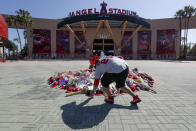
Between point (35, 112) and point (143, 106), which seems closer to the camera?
point (35, 112)

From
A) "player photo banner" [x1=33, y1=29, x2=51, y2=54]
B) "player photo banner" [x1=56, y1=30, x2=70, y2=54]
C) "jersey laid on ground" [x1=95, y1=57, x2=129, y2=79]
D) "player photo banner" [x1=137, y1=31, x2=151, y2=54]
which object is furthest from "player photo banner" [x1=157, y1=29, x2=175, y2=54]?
"jersey laid on ground" [x1=95, y1=57, x2=129, y2=79]

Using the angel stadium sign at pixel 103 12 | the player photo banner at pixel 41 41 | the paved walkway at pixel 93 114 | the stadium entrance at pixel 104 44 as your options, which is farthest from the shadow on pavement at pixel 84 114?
the player photo banner at pixel 41 41

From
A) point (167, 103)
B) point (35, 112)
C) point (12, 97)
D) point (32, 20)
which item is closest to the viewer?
point (35, 112)

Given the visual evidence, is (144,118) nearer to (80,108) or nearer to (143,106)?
(143,106)

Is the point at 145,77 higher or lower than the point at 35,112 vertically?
higher

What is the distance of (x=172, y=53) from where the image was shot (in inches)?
1249

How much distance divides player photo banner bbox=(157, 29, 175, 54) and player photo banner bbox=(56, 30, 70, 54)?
28.9 m

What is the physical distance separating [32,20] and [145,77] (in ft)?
120

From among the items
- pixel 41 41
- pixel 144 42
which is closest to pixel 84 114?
pixel 41 41

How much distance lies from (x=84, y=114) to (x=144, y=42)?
3524 cm

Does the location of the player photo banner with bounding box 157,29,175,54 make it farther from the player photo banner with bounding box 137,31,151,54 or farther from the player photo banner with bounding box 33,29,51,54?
the player photo banner with bounding box 33,29,51,54

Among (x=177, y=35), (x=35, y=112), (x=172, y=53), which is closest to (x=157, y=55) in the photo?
(x=172, y=53)

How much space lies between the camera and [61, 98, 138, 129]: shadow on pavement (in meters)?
1.96

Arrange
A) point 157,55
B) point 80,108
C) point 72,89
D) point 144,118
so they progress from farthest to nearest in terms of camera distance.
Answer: point 157,55 < point 72,89 < point 80,108 < point 144,118
